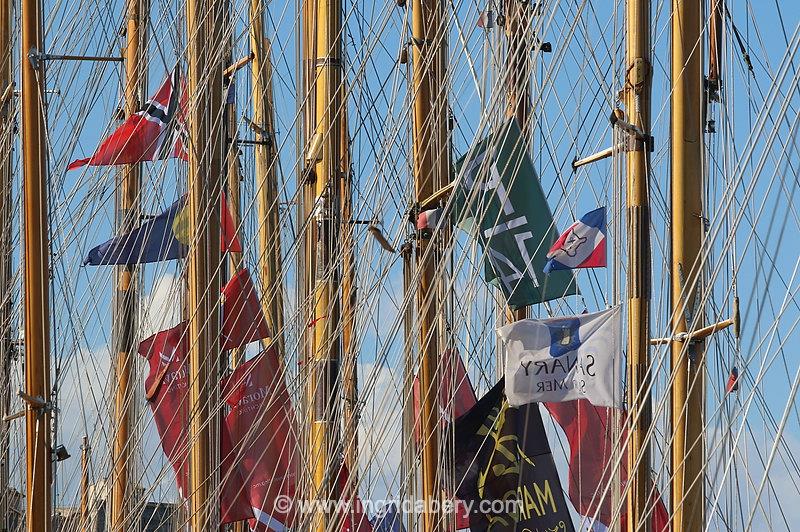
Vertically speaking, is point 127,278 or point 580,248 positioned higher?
point 127,278

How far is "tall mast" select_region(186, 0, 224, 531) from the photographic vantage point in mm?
20391

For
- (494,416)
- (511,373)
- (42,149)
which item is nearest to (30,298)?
(42,149)

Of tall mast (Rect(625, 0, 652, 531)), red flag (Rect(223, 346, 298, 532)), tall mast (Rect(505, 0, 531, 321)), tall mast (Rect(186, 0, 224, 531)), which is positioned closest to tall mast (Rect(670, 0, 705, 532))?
tall mast (Rect(625, 0, 652, 531))

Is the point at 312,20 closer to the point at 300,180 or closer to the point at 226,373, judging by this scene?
the point at 300,180

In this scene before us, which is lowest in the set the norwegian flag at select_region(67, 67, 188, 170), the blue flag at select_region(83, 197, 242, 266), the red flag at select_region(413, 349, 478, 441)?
the red flag at select_region(413, 349, 478, 441)

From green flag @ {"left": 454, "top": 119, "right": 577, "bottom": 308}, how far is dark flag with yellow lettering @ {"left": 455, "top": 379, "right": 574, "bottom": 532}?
112 centimetres

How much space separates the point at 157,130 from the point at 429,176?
384 cm

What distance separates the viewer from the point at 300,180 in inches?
847

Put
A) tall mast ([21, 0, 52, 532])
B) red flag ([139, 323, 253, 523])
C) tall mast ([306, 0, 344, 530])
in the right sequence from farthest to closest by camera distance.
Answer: red flag ([139, 323, 253, 523]), tall mast ([306, 0, 344, 530]), tall mast ([21, 0, 52, 532])

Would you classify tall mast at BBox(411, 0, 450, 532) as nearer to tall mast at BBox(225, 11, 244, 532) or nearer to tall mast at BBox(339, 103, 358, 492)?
tall mast at BBox(339, 103, 358, 492)

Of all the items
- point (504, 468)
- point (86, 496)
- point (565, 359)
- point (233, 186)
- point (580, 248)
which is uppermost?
point (233, 186)

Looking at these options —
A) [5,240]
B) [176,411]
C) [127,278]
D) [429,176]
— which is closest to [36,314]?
[429,176]

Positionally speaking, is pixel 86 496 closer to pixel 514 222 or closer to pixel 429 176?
pixel 429 176

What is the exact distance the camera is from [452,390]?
19.3 m
